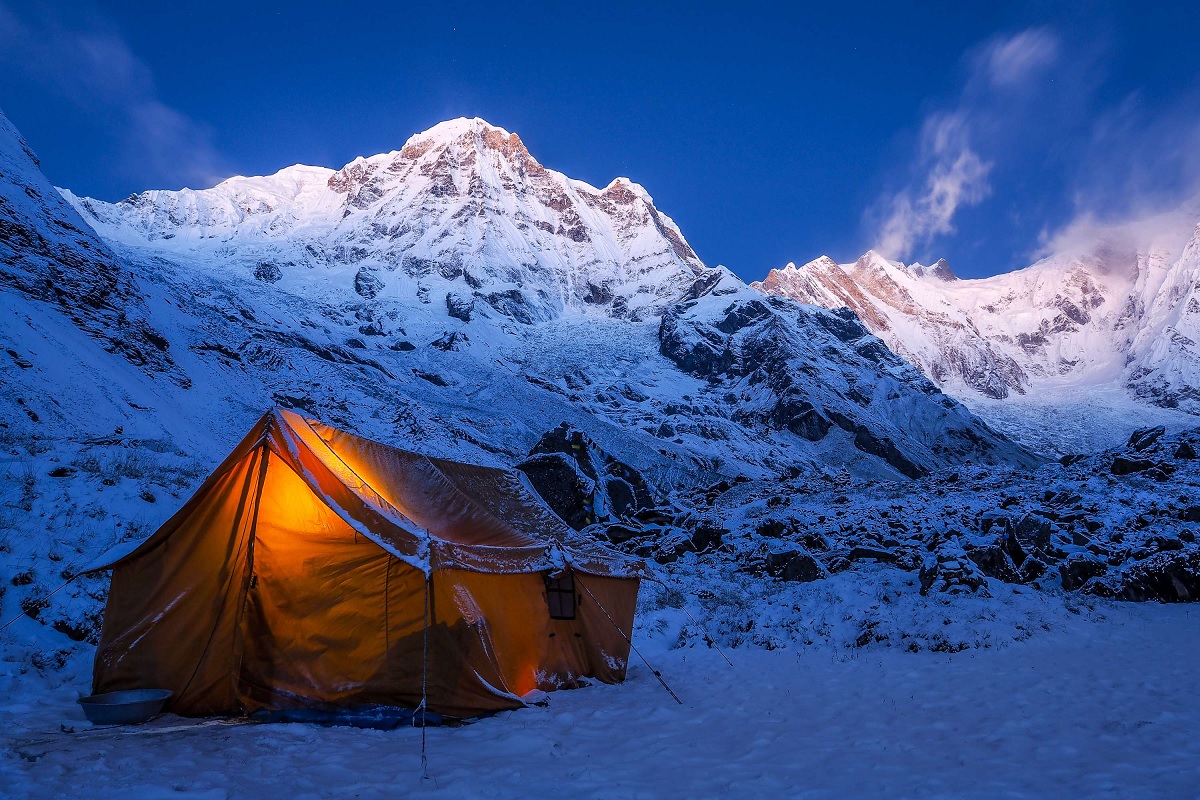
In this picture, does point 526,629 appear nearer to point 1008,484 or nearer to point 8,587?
point 8,587

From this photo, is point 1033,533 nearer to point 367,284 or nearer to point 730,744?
point 730,744

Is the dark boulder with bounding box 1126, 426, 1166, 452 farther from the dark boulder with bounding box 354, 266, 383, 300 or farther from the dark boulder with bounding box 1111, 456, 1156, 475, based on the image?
the dark boulder with bounding box 354, 266, 383, 300

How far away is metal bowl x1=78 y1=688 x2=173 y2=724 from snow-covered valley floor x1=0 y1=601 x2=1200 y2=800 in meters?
0.17

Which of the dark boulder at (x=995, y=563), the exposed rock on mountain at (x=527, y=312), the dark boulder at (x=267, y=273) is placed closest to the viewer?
the dark boulder at (x=995, y=563)

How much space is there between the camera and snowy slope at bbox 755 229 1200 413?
128 metres

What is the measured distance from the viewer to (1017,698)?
275 inches

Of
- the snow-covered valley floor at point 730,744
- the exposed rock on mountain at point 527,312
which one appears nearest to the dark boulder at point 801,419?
the exposed rock on mountain at point 527,312

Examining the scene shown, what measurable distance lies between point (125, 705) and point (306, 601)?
1693mm

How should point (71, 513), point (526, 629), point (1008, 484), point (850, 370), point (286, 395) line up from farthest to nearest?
point (850, 370) → point (286, 395) → point (1008, 484) → point (71, 513) → point (526, 629)

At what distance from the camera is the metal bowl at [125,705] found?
17.8 ft

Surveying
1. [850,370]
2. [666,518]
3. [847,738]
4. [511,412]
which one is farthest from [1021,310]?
[847,738]

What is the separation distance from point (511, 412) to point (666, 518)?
3931cm

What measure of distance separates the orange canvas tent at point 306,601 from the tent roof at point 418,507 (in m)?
0.03

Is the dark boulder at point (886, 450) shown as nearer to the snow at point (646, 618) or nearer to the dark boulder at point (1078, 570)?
the snow at point (646, 618)
